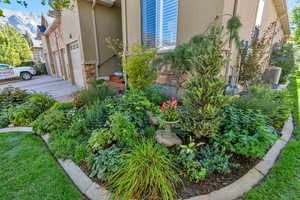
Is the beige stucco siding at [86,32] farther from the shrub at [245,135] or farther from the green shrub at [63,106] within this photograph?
the shrub at [245,135]

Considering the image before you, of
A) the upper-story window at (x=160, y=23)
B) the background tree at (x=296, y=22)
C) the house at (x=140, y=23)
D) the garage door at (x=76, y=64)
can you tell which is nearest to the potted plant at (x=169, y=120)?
the house at (x=140, y=23)

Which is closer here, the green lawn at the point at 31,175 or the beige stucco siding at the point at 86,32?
the green lawn at the point at 31,175

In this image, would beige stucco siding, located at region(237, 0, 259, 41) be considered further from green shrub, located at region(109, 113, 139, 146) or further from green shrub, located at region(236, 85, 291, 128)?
green shrub, located at region(109, 113, 139, 146)

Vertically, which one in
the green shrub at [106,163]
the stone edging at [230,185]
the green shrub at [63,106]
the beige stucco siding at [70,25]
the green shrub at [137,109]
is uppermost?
the beige stucco siding at [70,25]

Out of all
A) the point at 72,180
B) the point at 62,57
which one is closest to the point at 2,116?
the point at 72,180

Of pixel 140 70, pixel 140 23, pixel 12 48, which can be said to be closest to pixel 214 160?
pixel 140 70

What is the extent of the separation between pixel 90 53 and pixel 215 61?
6.24m

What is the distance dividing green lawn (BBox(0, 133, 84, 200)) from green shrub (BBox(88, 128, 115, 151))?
58 centimetres

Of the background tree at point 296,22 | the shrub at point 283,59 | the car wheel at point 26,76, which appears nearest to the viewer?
the shrub at point 283,59

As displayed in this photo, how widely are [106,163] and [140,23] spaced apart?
480cm

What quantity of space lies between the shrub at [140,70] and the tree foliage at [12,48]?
22.8 m

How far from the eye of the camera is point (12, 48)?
18.2m

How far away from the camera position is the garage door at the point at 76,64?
7411 millimetres

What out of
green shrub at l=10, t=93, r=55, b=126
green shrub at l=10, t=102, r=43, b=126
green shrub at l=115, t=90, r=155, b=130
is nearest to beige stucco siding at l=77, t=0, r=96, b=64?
green shrub at l=10, t=93, r=55, b=126
